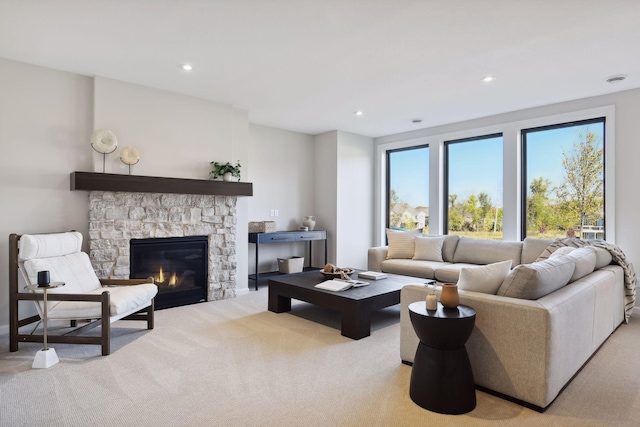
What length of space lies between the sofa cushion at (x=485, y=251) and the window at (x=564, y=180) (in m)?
0.53

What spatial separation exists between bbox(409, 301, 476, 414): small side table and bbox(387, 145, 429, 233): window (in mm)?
4417

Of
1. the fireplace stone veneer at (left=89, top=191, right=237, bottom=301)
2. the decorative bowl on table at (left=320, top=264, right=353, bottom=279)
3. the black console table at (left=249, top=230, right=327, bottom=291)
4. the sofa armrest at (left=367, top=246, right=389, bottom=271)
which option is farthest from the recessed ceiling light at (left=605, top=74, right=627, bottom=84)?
the fireplace stone veneer at (left=89, top=191, right=237, bottom=301)

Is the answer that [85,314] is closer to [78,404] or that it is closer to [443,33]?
[78,404]

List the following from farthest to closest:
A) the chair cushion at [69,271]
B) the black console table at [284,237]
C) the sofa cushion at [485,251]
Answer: the black console table at [284,237], the sofa cushion at [485,251], the chair cushion at [69,271]

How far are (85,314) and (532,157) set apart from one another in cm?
561

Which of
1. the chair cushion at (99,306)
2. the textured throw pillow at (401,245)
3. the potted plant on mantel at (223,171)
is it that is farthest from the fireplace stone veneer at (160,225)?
the textured throw pillow at (401,245)

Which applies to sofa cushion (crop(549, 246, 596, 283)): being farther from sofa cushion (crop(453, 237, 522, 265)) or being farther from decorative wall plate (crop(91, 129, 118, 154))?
decorative wall plate (crop(91, 129, 118, 154))

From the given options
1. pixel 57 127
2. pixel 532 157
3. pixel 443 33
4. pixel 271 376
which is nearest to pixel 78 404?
pixel 271 376

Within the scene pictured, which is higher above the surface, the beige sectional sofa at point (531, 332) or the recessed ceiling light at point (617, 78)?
the recessed ceiling light at point (617, 78)

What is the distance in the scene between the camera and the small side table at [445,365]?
83.4 inches

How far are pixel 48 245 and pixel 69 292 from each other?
0.46m

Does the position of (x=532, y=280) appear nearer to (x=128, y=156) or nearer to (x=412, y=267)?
(x=412, y=267)

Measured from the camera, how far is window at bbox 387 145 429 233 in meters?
6.52

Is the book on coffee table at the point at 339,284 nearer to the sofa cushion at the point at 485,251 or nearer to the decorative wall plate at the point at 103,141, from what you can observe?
the sofa cushion at the point at 485,251
